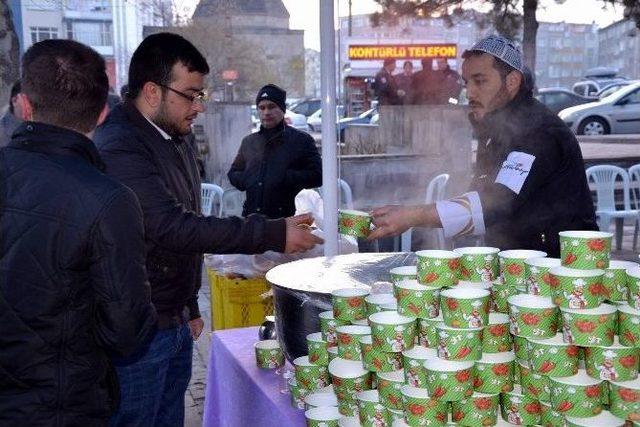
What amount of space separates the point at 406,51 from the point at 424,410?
13645 millimetres

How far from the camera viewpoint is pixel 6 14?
498 cm

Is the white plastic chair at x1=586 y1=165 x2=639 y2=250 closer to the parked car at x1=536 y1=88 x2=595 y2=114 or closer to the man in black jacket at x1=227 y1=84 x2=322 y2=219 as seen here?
the man in black jacket at x1=227 y1=84 x2=322 y2=219

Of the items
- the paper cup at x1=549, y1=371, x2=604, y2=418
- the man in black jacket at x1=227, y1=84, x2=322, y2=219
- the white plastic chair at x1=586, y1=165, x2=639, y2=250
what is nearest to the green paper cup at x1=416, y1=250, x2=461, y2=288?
the paper cup at x1=549, y1=371, x2=604, y2=418

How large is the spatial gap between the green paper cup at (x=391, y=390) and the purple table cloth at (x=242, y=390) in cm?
38

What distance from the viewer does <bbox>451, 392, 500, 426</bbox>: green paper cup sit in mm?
1532

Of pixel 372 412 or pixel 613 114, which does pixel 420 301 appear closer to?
pixel 372 412

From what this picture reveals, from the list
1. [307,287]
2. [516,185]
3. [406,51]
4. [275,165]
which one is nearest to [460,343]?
[307,287]

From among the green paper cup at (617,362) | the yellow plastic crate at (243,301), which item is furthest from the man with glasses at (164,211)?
the yellow plastic crate at (243,301)

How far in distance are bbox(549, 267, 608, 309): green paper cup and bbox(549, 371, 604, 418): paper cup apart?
160mm

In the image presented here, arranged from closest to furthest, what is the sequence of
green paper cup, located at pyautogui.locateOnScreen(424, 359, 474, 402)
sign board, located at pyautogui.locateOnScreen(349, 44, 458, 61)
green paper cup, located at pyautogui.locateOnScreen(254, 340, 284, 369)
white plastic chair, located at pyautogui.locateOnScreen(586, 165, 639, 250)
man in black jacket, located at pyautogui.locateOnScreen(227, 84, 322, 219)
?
1. green paper cup, located at pyautogui.locateOnScreen(424, 359, 474, 402)
2. green paper cup, located at pyautogui.locateOnScreen(254, 340, 284, 369)
3. man in black jacket, located at pyautogui.locateOnScreen(227, 84, 322, 219)
4. white plastic chair, located at pyautogui.locateOnScreen(586, 165, 639, 250)
5. sign board, located at pyautogui.locateOnScreen(349, 44, 458, 61)

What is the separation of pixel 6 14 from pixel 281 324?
391cm

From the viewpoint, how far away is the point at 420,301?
1660 mm

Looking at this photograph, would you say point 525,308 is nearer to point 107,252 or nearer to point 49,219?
point 107,252

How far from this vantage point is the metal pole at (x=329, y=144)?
110 inches
